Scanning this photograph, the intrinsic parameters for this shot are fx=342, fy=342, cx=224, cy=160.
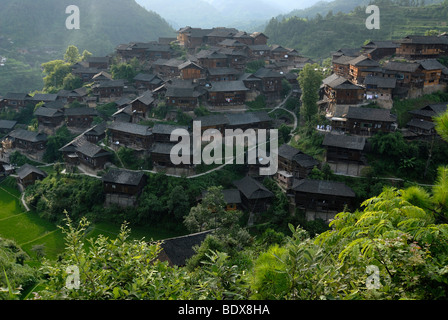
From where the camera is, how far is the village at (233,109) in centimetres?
3862

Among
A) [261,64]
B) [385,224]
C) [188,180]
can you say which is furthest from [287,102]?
[385,224]

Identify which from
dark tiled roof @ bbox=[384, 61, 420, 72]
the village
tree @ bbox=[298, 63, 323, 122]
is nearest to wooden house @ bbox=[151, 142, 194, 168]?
the village

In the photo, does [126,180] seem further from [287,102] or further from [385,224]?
[385,224]

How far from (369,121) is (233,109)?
21435mm

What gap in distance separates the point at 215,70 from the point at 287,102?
43.3ft

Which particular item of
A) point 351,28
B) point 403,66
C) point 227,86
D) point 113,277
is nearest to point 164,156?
point 227,86

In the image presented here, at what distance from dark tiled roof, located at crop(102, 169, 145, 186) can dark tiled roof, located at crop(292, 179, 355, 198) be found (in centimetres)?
1790

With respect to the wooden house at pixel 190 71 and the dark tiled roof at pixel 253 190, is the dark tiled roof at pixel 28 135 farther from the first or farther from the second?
the dark tiled roof at pixel 253 190

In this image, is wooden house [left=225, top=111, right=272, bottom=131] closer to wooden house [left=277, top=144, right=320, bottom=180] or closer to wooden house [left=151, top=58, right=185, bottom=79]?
wooden house [left=277, top=144, right=320, bottom=180]

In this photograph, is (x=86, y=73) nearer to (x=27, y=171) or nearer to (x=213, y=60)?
(x=213, y=60)

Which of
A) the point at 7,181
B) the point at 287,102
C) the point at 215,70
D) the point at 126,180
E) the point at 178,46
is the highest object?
the point at 178,46

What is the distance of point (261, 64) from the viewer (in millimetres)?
65125
